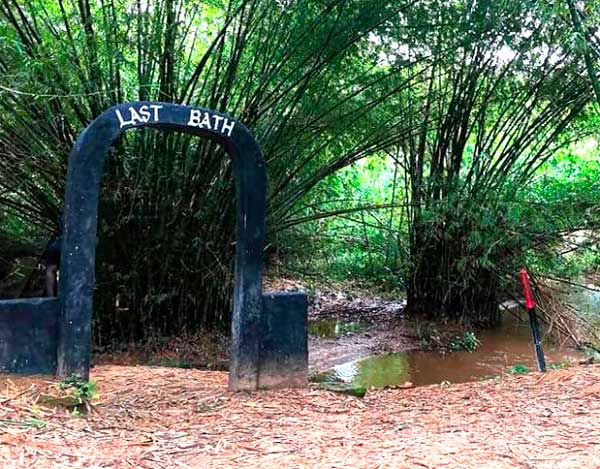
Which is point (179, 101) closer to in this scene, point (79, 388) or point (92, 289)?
point (92, 289)

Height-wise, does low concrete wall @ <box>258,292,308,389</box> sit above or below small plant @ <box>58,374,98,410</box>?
above

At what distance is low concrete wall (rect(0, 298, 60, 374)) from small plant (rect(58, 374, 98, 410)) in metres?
0.16

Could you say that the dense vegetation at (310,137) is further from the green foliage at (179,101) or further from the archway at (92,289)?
the archway at (92,289)

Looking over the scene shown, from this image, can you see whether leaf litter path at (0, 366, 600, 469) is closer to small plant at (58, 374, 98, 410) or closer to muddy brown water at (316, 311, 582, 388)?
small plant at (58, 374, 98, 410)

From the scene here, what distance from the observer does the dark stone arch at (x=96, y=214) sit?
9.85ft

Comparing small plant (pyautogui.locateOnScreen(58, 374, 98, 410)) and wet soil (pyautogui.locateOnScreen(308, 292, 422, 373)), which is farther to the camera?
wet soil (pyautogui.locateOnScreen(308, 292, 422, 373))

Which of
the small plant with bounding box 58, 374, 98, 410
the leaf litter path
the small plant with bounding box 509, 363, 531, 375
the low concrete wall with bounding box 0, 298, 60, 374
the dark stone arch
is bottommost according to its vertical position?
the leaf litter path

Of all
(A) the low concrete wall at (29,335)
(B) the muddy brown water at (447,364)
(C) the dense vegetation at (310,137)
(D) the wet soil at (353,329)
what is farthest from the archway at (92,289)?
(D) the wet soil at (353,329)

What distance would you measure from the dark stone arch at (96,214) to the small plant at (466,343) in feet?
10.6

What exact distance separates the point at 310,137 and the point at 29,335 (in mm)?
2888

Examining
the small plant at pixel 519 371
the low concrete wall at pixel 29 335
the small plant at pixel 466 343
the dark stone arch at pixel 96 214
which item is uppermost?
the dark stone arch at pixel 96 214

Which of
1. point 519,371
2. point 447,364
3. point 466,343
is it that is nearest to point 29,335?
point 519,371

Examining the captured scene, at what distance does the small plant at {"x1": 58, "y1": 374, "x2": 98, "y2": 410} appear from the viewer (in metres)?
2.79

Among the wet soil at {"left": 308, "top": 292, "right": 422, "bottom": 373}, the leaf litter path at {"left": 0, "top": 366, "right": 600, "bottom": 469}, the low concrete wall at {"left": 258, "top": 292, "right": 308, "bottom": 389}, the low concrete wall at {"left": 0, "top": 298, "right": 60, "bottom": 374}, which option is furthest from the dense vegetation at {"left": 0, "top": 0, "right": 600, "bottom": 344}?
the leaf litter path at {"left": 0, "top": 366, "right": 600, "bottom": 469}
